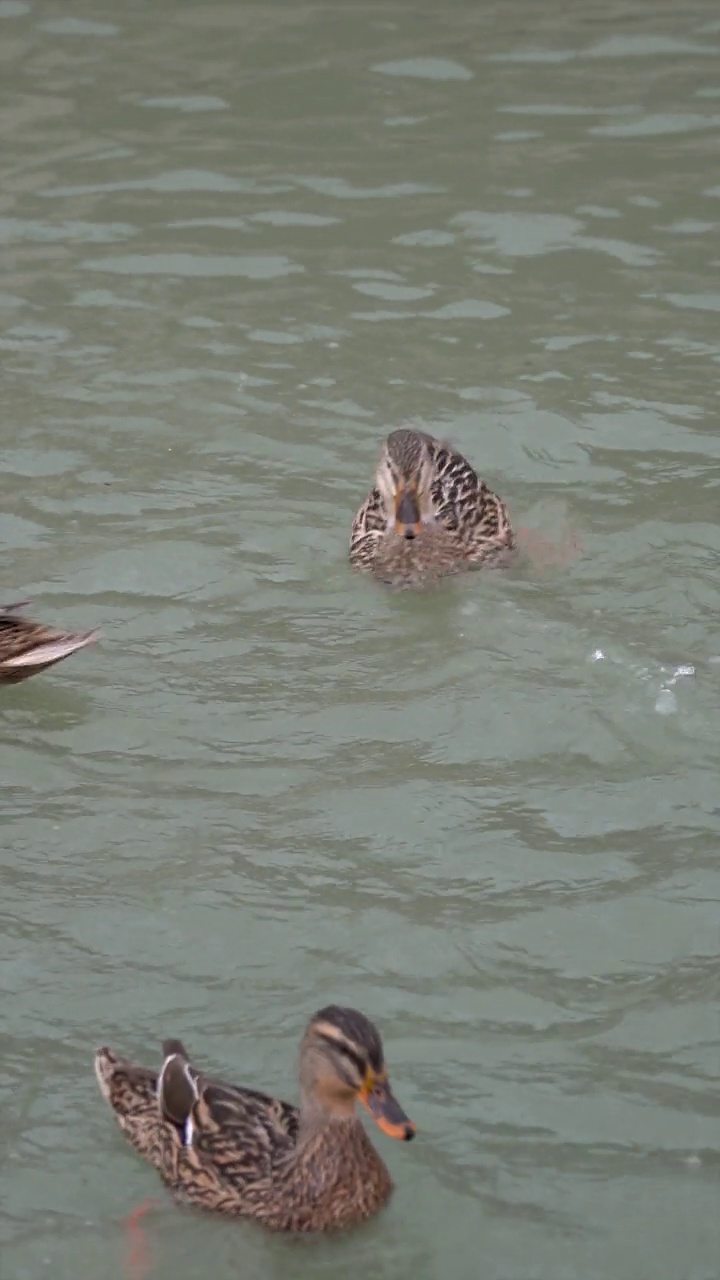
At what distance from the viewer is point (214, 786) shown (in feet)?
25.3

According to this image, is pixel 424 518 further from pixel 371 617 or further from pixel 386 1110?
pixel 386 1110

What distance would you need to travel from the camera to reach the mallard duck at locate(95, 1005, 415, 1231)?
229 inches

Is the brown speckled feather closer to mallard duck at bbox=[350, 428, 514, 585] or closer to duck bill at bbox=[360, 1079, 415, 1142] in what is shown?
duck bill at bbox=[360, 1079, 415, 1142]

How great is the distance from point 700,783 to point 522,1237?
234 cm

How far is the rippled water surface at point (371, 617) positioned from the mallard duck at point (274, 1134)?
9cm

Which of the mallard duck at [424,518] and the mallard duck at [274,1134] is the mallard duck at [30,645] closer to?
the mallard duck at [424,518]

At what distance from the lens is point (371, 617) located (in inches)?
358

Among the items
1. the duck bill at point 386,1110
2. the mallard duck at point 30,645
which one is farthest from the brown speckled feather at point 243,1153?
the mallard duck at point 30,645

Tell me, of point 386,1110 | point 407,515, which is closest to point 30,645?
point 407,515

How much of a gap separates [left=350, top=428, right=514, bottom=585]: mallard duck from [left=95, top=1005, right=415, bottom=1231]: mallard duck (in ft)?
12.4

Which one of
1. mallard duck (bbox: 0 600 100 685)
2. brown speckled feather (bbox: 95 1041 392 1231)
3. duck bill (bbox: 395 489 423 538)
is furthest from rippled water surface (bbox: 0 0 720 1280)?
duck bill (bbox: 395 489 423 538)

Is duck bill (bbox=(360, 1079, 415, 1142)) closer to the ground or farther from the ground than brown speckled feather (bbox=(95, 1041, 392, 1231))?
farther from the ground

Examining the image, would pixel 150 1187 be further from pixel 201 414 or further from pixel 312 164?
pixel 312 164

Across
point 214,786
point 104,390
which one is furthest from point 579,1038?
point 104,390
